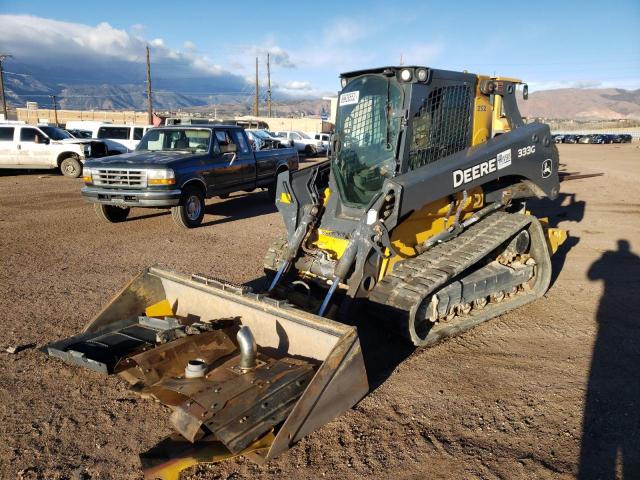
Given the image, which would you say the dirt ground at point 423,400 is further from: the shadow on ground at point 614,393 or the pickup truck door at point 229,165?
the pickup truck door at point 229,165

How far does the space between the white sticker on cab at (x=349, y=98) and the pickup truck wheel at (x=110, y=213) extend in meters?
6.42

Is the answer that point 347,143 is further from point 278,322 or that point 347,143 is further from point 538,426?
point 538,426

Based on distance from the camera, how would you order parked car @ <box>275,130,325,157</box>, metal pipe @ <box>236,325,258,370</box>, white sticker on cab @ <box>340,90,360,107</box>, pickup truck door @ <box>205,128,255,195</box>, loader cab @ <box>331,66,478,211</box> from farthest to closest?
parked car @ <box>275,130,325,157</box>, pickup truck door @ <box>205,128,255,195</box>, white sticker on cab @ <box>340,90,360,107</box>, loader cab @ <box>331,66,478,211</box>, metal pipe @ <box>236,325,258,370</box>

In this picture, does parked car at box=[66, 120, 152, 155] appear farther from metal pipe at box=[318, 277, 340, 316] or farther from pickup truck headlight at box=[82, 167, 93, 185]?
metal pipe at box=[318, 277, 340, 316]


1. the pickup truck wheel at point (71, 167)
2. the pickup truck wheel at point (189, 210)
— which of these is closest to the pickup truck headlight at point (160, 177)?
the pickup truck wheel at point (189, 210)

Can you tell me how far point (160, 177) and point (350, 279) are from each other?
5.68 m

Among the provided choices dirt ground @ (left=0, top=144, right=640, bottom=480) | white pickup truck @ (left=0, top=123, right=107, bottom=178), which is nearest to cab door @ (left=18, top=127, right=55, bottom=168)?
white pickup truck @ (left=0, top=123, right=107, bottom=178)

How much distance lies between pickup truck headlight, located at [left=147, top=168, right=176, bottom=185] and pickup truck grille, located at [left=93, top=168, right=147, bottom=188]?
98 mm

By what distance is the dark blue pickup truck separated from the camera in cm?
910

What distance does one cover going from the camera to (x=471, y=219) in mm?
5445

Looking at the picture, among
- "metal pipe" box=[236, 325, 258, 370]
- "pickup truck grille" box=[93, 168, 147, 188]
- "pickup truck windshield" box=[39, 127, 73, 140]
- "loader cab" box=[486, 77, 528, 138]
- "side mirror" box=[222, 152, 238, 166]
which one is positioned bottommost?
"metal pipe" box=[236, 325, 258, 370]

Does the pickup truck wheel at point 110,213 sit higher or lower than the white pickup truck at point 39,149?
lower

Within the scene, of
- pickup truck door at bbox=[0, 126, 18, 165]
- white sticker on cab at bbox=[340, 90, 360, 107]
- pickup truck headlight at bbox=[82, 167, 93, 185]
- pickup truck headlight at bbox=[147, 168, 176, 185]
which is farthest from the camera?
pickup truck door at bbox=[0, 126, 18, 165]

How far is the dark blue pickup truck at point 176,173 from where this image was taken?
910 centimetres
